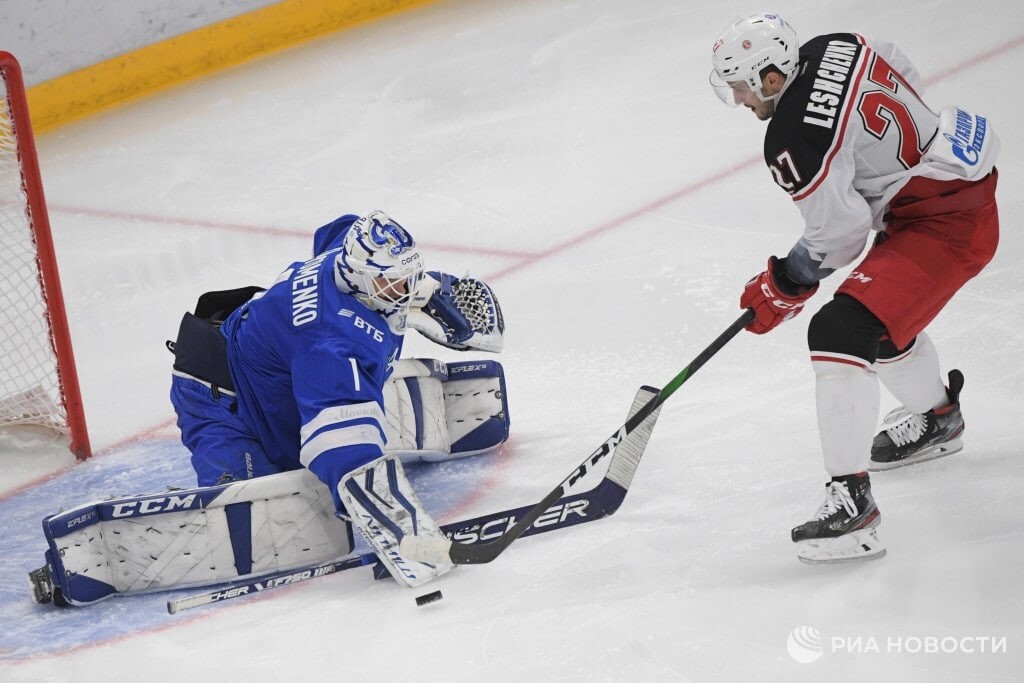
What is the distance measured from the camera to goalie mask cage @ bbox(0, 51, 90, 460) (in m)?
3.65

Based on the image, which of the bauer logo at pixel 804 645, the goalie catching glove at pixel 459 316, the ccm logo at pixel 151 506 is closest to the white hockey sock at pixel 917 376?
the bauer logo at pixel 804 645

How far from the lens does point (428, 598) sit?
8.94ft

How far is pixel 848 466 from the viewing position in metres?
2.71

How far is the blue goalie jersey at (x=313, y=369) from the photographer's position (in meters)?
2.81

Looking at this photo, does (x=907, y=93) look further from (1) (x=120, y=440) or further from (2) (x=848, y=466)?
(1) (x=120, y=440)

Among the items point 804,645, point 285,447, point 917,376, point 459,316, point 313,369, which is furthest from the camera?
point 459,316

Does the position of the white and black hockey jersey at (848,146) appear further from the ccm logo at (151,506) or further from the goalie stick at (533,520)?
the ccm logo at (151,506)

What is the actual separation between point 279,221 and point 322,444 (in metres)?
2.65

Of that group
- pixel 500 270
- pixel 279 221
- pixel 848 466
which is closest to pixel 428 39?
pixel 279 221

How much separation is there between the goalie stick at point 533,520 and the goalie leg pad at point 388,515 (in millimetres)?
104

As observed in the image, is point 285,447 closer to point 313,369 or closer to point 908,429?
point 313,369

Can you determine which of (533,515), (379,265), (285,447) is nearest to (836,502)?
(533,515)

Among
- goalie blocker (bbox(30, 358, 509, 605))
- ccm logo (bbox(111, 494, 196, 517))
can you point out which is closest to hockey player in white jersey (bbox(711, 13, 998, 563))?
goalie blocker (bbox(30, 358, 509, 605))

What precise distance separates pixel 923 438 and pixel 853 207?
73 cm
